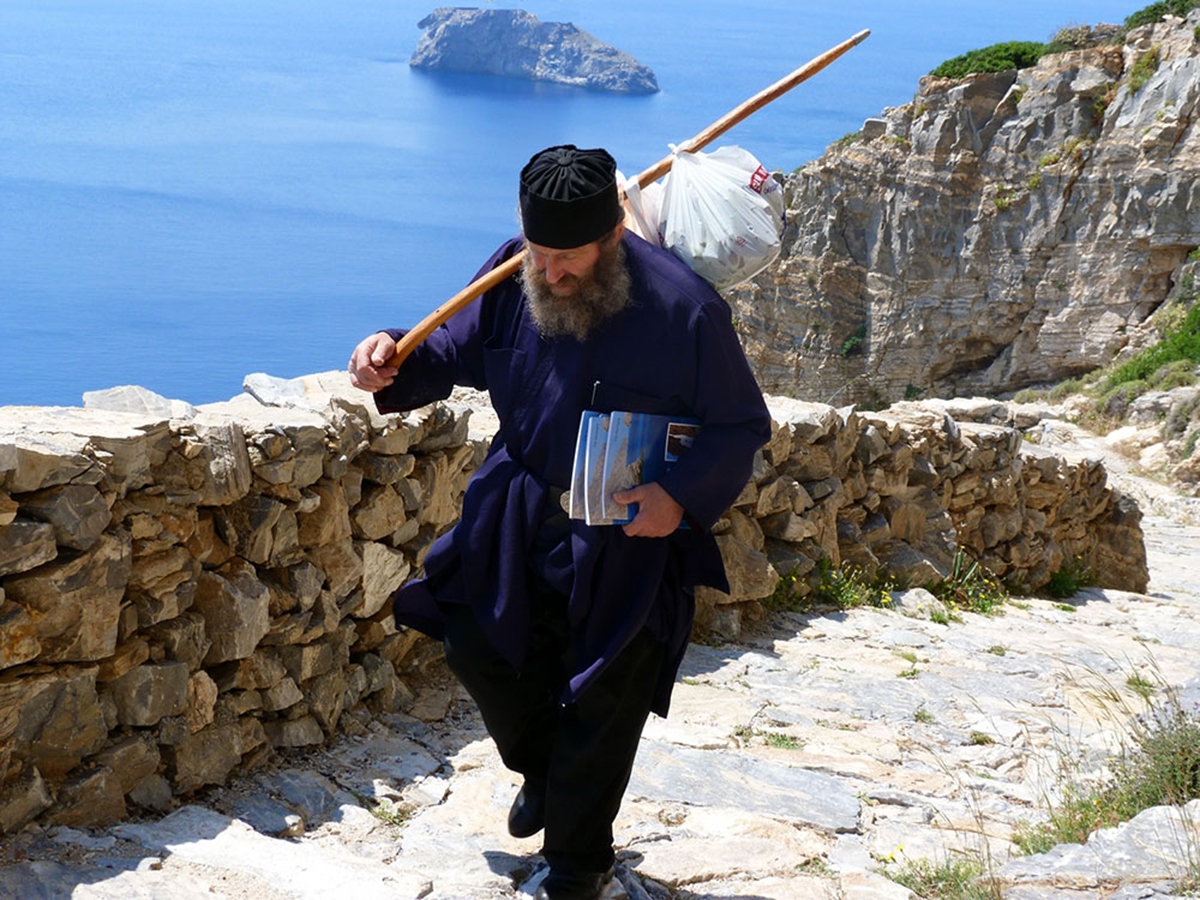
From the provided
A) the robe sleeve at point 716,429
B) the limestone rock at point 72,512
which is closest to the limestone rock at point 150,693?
the limestone rock at point 72,512

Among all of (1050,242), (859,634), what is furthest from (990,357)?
(859,634)

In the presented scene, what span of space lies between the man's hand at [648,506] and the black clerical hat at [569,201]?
531mm

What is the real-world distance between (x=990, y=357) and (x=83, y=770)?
1084 inches

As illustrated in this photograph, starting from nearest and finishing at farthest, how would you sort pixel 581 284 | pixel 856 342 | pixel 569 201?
1. pixel 569 201
2. pixel 581 284
3. pixel 856 342

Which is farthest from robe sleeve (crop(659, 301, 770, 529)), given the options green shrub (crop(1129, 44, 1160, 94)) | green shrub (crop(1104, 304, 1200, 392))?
green shrub (crop(1129, 44, 1160, 94))

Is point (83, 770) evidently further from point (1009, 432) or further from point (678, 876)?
point (1009, 432)

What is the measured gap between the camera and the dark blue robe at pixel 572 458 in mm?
2846

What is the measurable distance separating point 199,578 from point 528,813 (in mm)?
1084

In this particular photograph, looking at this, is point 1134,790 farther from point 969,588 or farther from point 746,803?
point 969,588

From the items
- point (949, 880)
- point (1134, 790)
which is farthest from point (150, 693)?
point (1134, 790)

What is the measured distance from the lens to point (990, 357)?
28.8 meters

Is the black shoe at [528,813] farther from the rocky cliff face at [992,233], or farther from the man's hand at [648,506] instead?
the rocky cliff face at [992,233]

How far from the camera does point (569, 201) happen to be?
2732mm

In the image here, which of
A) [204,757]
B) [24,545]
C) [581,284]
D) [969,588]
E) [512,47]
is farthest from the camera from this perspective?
[512,47]
